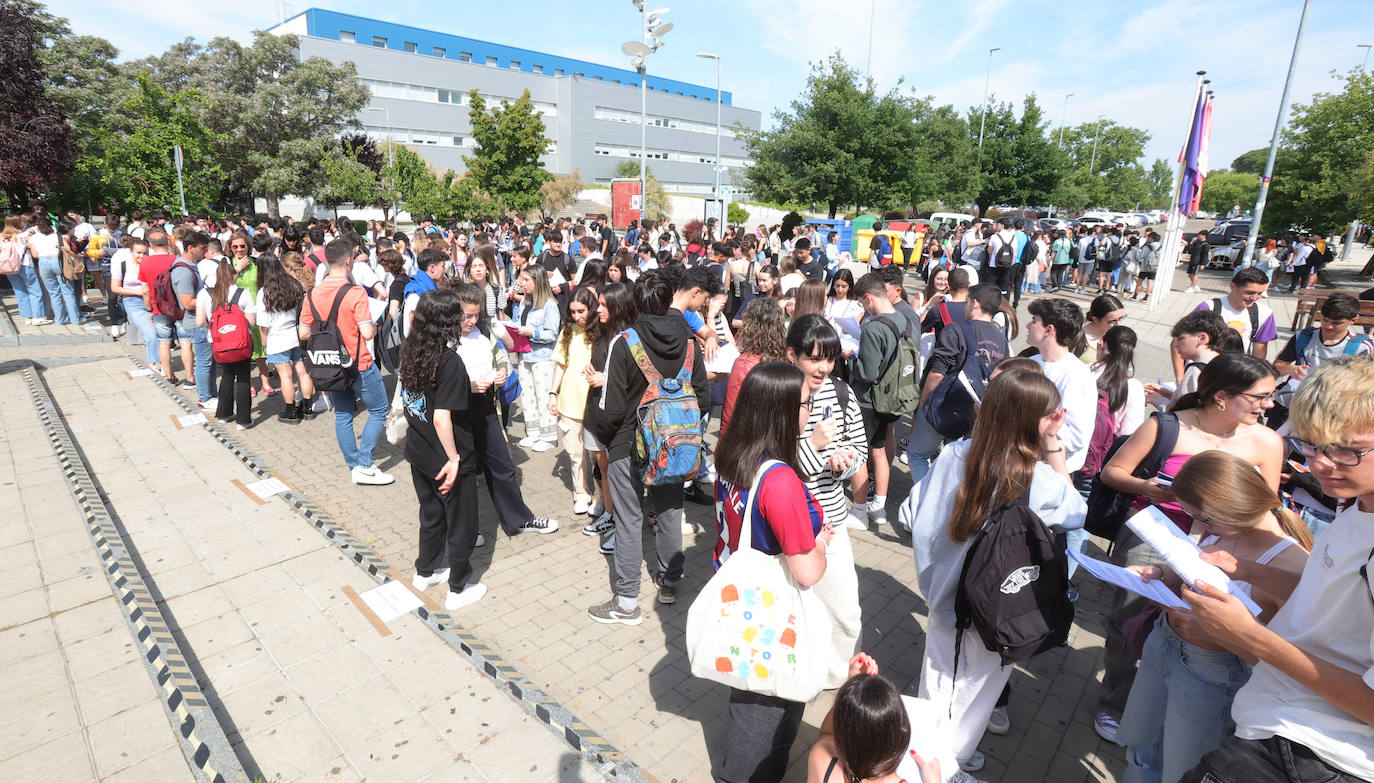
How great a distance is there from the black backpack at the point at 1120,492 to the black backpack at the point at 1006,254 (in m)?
9.80

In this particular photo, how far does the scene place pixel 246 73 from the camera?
35344 mm

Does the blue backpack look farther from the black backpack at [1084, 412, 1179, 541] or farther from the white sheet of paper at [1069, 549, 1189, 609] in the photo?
the black backpack at [1084, 412, 1179, 541]

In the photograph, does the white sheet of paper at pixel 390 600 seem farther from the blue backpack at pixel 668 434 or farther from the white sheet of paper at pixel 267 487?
the white sheet of paper at pixel 267 487

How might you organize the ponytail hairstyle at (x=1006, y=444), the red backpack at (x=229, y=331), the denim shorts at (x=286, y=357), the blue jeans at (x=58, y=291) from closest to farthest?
1. the ponytail hairstyle at (x=1006, y=444)
2. the red backpack at (x=229, y=331)
3. the denim shorts at (x=286, y=357)
4. the blue jeans at (x=58, y=291)

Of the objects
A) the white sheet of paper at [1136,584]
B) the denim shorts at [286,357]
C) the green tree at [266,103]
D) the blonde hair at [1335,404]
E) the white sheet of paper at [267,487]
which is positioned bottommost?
the white sheet of paper at [267,487]

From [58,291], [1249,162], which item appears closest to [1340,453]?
[58,291]

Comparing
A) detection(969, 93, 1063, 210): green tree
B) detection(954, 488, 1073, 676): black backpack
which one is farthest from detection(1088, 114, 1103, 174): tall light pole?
detection(954, 488, 1073, 676): black backpack

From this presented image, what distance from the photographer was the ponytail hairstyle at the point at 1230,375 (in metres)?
2.93

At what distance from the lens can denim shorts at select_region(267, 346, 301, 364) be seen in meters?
7.27

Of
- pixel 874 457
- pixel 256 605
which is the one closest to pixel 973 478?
pixel 874 457

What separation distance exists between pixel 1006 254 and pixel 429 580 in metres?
12.0

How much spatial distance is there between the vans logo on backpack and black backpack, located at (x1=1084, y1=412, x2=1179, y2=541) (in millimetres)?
1215

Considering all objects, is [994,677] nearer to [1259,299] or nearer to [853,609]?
[853,609]

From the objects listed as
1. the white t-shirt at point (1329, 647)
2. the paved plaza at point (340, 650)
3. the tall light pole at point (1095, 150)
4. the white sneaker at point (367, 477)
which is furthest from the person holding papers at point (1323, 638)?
the tall light pole at point (1095, 150)
